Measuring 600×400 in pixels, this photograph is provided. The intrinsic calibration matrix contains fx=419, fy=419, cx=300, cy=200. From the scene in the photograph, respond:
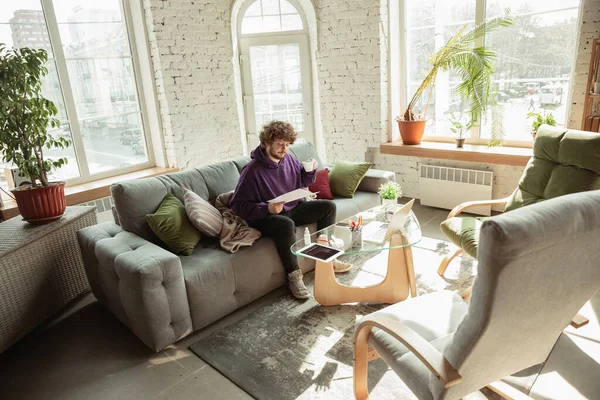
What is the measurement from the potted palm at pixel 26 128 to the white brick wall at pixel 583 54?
158 inches

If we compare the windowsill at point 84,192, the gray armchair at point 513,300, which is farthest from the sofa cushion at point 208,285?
the windowsill at point 84,192

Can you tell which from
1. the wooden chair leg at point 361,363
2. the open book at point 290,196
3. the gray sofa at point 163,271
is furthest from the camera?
the open book at point 290,196

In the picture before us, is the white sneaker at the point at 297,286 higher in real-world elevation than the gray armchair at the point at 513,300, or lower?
lower

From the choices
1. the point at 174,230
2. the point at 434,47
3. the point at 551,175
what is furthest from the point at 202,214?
the point at 434,47

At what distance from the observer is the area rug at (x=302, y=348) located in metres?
2.00

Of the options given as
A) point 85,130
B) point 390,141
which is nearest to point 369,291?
point 390,141

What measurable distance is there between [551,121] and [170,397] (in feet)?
11.6

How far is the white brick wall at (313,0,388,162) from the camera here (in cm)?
441

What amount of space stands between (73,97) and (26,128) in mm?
1363

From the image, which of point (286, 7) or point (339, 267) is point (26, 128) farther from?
point (286, 7)

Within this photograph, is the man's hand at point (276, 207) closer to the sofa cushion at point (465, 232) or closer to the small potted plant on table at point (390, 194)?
the small potted plant on table at point (390, 194)

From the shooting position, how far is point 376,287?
264 centimetres

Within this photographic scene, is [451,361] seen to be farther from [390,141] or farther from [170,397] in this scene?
[390,141]

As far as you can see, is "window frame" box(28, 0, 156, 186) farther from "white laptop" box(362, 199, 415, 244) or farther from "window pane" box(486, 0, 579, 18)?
"window pane" box(486, 0, 579, 18)
